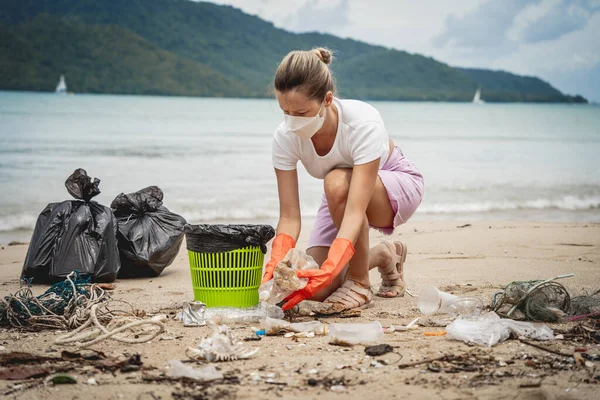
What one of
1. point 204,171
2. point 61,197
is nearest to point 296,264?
point 61,197

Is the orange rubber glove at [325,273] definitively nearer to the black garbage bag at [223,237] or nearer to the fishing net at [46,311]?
the black garbage bag at [223,237]

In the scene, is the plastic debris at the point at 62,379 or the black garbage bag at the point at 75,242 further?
the black garbage bag at the point at 75,242

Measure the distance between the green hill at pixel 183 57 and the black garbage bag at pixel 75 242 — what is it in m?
57.7

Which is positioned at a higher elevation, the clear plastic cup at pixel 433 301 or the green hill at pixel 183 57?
the green hill at pixel 183 57

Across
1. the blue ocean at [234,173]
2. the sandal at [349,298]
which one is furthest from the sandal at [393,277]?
the blue ocean at [234,173]

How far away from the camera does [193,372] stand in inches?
92.7

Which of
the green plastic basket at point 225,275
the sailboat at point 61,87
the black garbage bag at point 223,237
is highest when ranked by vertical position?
the sailboat at point 61,87

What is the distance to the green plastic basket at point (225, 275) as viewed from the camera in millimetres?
3209

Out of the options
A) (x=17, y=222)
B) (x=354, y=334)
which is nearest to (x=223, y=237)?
(x=354, y=334)

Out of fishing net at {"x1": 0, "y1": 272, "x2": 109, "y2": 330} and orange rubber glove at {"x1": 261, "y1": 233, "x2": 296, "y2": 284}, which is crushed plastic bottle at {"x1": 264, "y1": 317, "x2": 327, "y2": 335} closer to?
orange rubber glove at {"x1": 261, "y1": 233, "x2": 296, "y2": 284}

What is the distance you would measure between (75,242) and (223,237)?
1591 millimetres

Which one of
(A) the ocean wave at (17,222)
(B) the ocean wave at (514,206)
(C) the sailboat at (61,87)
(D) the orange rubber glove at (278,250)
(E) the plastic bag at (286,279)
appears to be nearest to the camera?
(E) the plastic bag at (286,279)

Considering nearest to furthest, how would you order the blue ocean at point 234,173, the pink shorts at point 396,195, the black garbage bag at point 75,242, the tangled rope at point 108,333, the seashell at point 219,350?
the seashell at point 219,350, the tangled rope at point 108,333, the pink shorts at point 396,195, the black garbage bag at point 75,242, the blue ocean at point 234,173

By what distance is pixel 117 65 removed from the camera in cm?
6681
